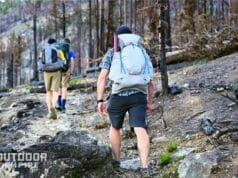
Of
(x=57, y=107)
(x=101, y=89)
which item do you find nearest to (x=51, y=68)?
(x=57, y=107)

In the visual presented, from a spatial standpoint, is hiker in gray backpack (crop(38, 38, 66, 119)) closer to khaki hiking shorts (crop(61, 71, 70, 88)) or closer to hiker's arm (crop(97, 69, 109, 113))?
khaki hiking shorts (crop(61, 71, 70, 88))

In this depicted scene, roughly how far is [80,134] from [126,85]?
137cm

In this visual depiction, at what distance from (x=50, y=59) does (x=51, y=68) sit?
7.5 inches

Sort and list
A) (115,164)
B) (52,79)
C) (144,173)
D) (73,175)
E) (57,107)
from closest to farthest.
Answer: (73,175)
(144,173)
(115,164)
(52,79)
(57,107)

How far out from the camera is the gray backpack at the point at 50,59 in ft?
32.7

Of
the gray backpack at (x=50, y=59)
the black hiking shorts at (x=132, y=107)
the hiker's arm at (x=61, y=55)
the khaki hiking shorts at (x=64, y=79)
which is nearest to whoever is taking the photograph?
the black hiking shorts at (x=132, y=107)

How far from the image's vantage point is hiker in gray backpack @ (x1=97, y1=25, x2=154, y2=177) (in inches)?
203

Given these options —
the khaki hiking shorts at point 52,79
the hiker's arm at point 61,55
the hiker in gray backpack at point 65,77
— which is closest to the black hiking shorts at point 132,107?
the khaki hiking shorts at point 52,79

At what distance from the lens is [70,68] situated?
1143 cm

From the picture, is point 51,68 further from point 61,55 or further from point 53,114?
point 53,114

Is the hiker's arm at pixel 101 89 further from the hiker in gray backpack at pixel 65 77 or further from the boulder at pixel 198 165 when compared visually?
the hiker in gray backpack at pixel 65 77

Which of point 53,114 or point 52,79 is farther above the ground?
point 52,79

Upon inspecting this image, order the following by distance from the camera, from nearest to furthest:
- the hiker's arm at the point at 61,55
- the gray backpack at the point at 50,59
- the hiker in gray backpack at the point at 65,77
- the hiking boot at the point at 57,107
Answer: the gray backpack at the point at 50,59 < the hiker's arm at the point at 61,55 < the hiker in gray backpack at the point at 65,77 < the hiking boot at the point at 57,107

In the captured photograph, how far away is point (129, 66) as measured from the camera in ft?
16.9
